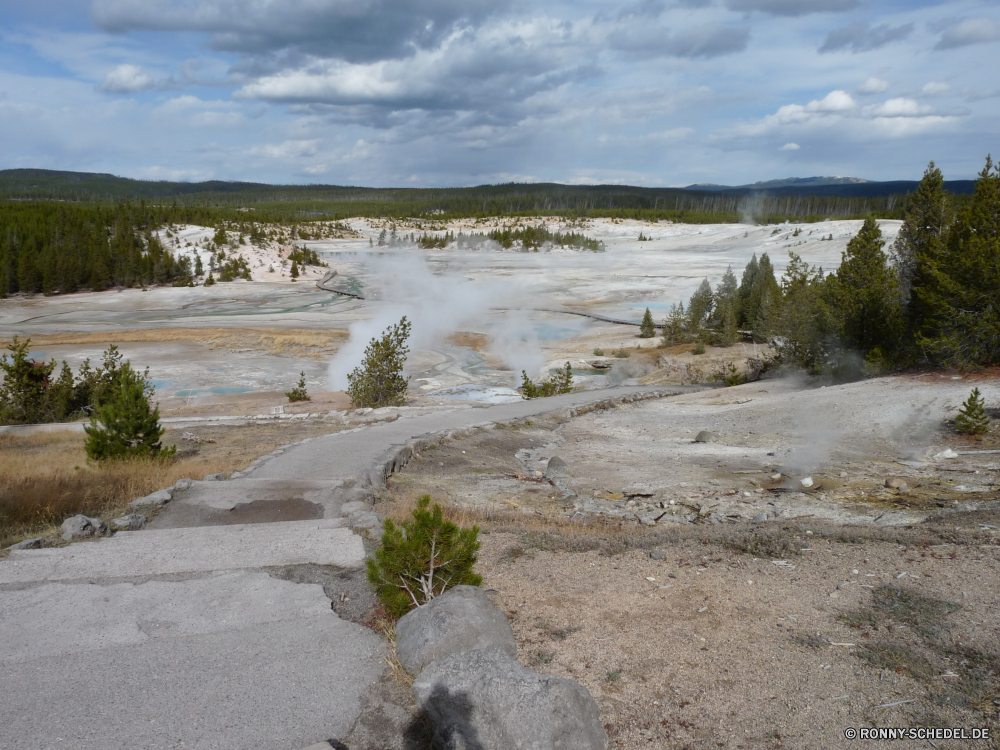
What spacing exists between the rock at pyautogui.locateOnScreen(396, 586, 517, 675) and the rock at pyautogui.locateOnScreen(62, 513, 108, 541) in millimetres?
4749

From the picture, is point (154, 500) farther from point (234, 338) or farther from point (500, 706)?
point (234, 338)

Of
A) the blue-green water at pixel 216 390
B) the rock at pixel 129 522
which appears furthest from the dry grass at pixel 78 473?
the blue-green water at pixel 216 390

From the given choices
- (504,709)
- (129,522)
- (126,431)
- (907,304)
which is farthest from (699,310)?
(504,709)

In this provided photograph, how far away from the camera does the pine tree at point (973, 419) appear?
14266 millimetres

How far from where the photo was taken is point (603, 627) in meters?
5.59

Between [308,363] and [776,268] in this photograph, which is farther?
[776,268]

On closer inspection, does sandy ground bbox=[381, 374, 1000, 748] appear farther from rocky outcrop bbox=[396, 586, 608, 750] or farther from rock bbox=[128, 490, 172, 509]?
rock bbox=[128, 490, 172, 509]

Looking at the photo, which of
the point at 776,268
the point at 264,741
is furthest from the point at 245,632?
the point at 776,268

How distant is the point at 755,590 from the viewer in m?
6.18

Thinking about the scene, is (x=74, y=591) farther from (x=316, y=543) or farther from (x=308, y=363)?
(x=308, y=363)

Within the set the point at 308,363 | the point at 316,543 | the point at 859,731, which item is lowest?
the point at 308,363

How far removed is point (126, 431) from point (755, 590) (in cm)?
1112

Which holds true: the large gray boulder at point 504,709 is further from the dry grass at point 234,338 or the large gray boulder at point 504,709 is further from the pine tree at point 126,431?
the dry grass at point 234,338

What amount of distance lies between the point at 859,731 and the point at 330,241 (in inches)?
4129
